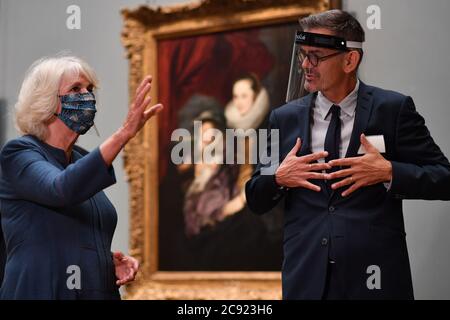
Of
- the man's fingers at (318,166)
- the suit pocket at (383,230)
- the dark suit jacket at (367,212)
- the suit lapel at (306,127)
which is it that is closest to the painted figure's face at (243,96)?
the suit lapel at (306,127)

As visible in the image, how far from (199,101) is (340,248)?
2.29m

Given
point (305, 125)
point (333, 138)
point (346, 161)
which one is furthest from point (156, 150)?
point (346, 161)

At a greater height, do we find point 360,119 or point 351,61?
point 351,61

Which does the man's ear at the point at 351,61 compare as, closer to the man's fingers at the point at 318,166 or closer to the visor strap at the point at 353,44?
the visor strap at the point at 353,44

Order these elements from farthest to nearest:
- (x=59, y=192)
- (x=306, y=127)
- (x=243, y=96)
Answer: (x=243, y=96) → (x=306, y=127) → (x=59, y=192)

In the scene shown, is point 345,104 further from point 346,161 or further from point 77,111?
point 77,111

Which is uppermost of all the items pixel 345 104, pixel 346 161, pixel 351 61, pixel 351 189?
pixel 351 61

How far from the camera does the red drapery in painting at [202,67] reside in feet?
15.4

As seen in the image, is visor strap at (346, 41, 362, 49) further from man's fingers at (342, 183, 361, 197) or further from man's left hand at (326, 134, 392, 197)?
man's fingers at (342, 183, 361, 197)

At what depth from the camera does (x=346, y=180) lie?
277 centimetres

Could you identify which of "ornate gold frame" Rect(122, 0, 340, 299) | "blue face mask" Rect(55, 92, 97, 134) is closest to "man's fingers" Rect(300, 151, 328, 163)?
"blue face mask" Rect(55, 92, 97, 134)

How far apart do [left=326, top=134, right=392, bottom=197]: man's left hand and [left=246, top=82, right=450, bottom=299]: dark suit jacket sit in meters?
0.05

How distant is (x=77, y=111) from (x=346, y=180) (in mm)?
1211
